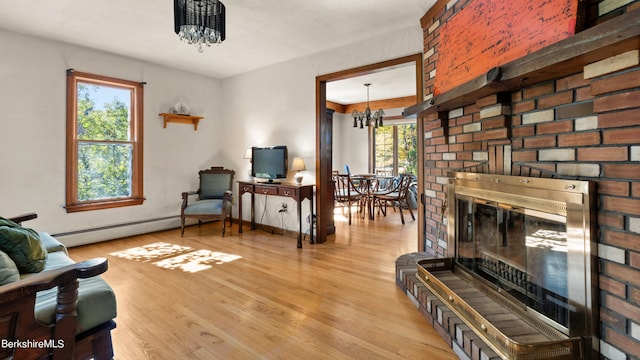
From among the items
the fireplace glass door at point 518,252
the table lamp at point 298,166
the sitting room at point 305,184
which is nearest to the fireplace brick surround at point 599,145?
the sitting room at point 305,184

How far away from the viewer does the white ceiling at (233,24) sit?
2770 mm

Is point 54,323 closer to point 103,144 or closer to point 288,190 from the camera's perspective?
point 288,190

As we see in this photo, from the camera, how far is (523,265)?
1656 millimetres

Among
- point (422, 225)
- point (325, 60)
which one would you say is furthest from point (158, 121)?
point (422, 225)

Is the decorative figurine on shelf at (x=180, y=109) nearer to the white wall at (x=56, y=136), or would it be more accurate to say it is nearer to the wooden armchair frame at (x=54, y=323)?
the white wall at (x=56, y=136)

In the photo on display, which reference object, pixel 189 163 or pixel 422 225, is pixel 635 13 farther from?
pixel 189 163

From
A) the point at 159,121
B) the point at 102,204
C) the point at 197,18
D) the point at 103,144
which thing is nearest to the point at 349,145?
the point at 159,121

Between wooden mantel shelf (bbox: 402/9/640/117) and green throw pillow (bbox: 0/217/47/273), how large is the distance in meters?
2.54

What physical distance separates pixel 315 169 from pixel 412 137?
14.6 feet

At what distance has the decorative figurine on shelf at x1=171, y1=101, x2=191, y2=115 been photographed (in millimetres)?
4664

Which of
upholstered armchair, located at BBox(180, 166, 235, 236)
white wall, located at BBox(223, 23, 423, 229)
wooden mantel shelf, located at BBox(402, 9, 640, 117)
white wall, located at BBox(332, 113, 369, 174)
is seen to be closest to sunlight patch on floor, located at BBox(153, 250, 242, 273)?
upholstered armchair, located at BBox(180, 166, 235, 236)

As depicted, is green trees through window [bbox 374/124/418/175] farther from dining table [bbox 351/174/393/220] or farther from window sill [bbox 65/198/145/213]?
window sill [bbox 65/198/145/213]

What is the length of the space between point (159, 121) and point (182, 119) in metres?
0.35

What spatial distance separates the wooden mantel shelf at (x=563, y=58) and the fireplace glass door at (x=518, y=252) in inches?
26.2
